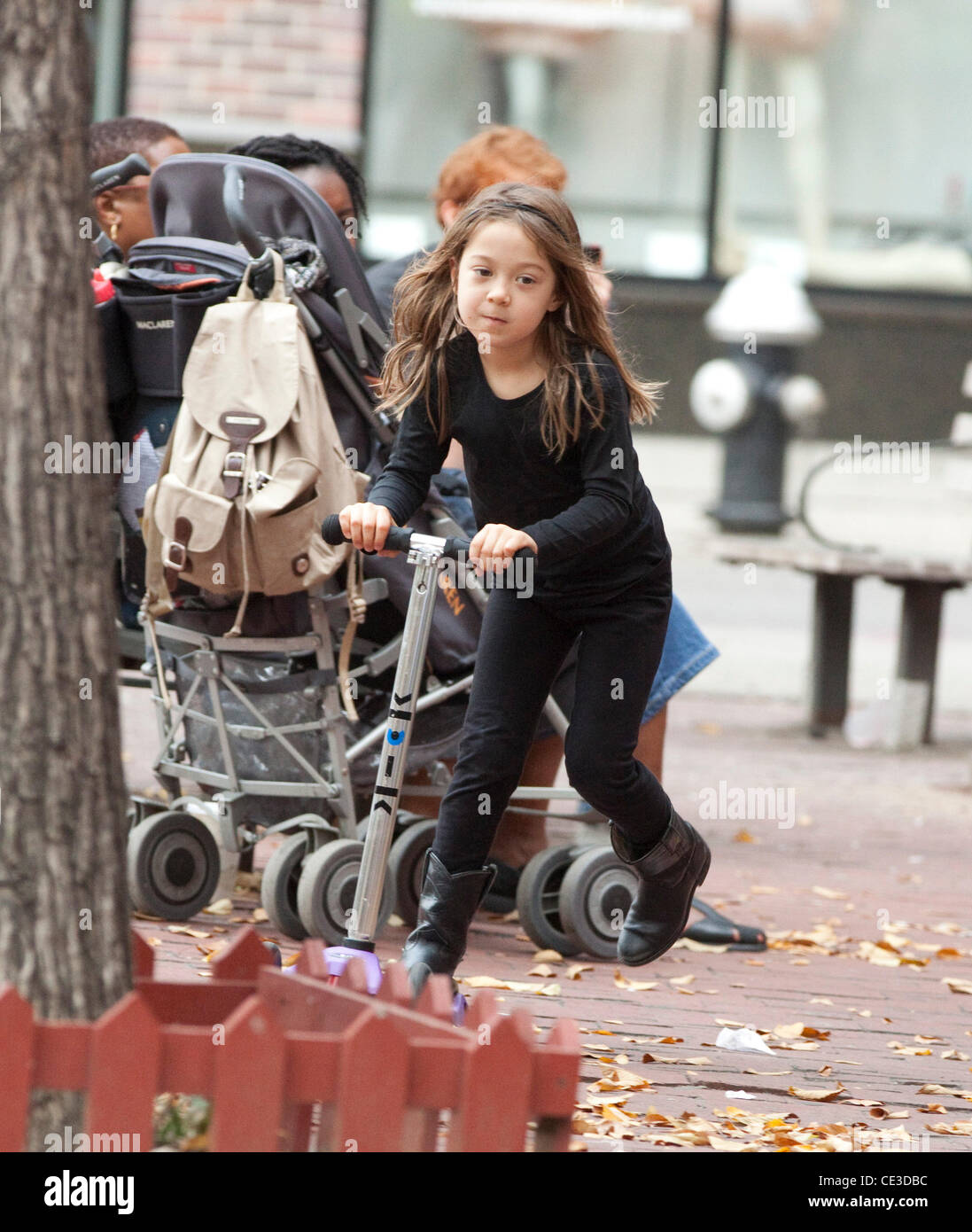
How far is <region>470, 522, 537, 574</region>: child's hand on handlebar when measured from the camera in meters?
3.20

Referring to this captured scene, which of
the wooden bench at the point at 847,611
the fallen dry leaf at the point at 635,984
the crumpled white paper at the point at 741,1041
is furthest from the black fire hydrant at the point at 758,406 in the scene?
the crumpled white paper at the point at 741,1041

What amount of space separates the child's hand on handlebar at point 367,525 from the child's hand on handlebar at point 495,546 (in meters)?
0.23

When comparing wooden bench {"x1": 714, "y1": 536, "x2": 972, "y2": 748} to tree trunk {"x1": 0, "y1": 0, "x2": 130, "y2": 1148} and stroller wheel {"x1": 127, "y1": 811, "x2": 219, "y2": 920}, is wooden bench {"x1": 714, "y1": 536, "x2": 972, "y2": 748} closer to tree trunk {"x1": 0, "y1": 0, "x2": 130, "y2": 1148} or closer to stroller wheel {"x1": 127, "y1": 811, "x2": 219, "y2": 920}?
stroller wheel {"x1": 127, "y1": 811, "x2": 219, "y2": 920}

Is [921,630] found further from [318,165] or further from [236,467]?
[236,467]

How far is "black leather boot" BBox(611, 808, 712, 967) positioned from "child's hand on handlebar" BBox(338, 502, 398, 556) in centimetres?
90

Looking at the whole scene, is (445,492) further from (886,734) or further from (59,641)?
(886,734)

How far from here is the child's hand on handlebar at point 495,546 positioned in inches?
126

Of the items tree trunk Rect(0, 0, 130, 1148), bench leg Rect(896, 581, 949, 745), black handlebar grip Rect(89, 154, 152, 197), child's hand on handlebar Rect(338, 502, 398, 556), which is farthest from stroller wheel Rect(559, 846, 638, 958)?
bench leg Rect(896, 581, 949, 745)

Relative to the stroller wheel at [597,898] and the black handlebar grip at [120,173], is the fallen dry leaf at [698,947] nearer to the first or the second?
the stroller wheel at [597,898]

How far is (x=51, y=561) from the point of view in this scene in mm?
2504

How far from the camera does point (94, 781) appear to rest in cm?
255

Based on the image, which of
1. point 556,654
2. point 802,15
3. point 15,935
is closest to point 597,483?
point 556,654

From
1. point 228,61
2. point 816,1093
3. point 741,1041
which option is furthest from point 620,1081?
point 228,61

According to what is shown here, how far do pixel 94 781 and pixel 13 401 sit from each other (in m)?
0.53
